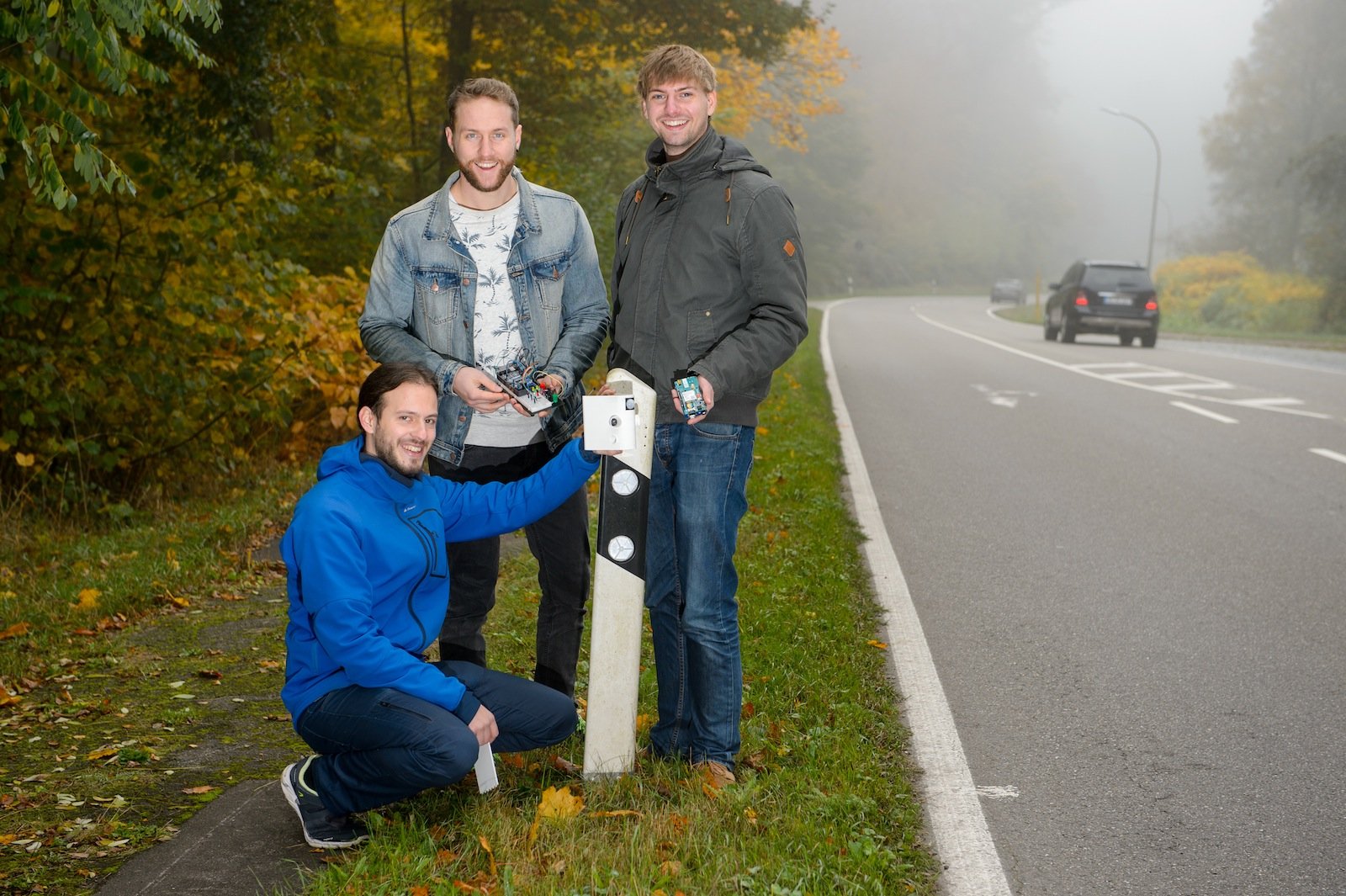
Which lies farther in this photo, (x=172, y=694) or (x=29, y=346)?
(x=29, y=346)

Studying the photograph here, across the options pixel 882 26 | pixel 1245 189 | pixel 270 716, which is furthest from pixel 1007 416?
pixel 882 26

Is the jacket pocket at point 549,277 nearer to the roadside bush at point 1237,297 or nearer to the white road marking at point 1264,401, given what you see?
the white road marking at point 1264,401

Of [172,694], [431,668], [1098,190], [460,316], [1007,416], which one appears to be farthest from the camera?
[1098,190]

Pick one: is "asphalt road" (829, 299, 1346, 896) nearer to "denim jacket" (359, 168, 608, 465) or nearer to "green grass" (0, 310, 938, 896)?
"green grass" (0, 310, 938, 896)

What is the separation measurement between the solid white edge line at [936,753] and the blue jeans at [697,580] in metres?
0.68

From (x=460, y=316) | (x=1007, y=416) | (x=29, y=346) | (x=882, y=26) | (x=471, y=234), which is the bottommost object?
(x=1007, y=416)

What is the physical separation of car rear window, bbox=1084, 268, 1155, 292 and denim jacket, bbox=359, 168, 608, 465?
23198 millimetres

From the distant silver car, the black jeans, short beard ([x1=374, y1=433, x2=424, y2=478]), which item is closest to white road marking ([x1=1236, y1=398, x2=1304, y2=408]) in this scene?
the black jeans

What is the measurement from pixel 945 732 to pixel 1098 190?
150717 millimetres

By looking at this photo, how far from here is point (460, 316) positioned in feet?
12.8

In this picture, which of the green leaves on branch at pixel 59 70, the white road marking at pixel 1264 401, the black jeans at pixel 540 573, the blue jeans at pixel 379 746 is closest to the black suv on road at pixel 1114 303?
the white road marking at pixel 1264 401

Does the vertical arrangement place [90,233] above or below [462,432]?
above

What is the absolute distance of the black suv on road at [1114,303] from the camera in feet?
82.0

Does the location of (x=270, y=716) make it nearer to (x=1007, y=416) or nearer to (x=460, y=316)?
(x=460, y=316)
